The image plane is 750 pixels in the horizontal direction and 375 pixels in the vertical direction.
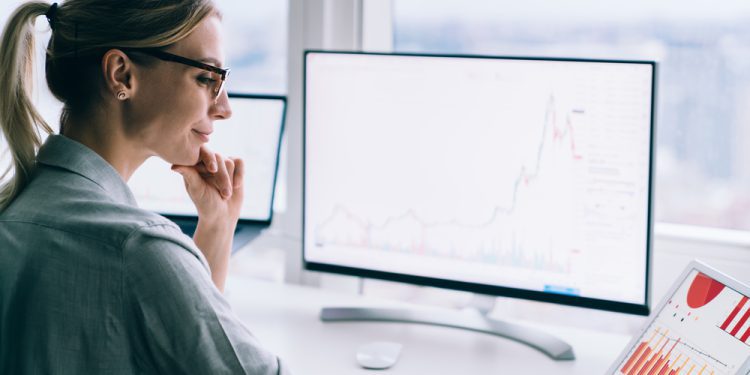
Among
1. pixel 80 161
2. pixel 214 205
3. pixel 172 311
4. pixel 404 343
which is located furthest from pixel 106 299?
pixel 404 343

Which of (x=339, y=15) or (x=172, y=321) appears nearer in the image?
(x=172, y=321)

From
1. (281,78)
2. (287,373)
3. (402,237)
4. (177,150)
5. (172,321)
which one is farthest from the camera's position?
(281,78)

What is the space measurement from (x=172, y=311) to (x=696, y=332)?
68cm

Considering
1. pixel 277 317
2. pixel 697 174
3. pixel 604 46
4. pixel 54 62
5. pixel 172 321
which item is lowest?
pixel 277 317

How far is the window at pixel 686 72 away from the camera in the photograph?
154 centimetres

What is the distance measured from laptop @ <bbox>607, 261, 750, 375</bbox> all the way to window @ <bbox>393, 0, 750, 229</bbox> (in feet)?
1.46

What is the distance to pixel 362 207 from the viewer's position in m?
1.54

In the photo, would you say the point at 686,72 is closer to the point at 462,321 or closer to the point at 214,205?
the point at 462,321

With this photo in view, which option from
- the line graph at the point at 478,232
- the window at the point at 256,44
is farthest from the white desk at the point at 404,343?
the window at the point at 256,44

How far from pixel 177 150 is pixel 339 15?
0.74 m

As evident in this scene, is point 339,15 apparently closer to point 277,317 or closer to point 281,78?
point 281,78

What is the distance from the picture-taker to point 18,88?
3.58 ft

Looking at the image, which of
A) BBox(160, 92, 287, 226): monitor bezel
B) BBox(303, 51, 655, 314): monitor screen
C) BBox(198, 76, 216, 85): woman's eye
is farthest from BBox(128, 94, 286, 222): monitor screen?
BBox(198, 76, 216, 85): woman's eye

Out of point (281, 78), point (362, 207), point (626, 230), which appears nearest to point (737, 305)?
point (626, 230)
